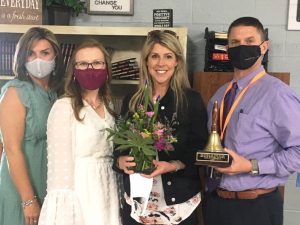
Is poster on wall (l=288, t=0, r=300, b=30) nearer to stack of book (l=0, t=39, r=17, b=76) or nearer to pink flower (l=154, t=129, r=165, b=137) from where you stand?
pink flower (l=154, t=129, r=165, b=137)

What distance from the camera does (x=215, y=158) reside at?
1.68m

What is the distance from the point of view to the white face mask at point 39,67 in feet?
6.78

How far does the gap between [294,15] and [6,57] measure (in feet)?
7.30

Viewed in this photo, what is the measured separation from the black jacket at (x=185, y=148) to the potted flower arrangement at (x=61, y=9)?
136 cm

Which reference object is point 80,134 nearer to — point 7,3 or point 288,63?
point 7,3

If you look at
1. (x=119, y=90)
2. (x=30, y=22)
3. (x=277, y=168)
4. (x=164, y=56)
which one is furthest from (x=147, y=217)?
(x=30, y=22)

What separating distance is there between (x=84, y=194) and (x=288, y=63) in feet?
6.42

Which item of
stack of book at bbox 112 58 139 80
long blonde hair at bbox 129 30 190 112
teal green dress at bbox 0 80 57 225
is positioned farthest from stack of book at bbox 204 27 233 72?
teal green dress at bbox 0 80 57 225

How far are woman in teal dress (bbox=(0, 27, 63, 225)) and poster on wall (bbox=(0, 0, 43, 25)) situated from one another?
2.05 feet

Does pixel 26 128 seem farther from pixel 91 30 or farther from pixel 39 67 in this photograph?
pixel 91 30

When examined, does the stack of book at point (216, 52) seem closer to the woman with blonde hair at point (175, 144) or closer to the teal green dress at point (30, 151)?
the woman with blonde hair at point (175, 144)

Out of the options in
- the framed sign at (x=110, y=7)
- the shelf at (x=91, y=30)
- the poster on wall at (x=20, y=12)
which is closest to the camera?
the shelf at (x=91, y=30)

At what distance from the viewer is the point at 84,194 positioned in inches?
71.2

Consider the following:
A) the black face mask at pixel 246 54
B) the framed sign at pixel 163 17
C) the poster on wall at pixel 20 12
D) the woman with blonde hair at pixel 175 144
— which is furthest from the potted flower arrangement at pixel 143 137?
the poster on wall at pixel 20 12
